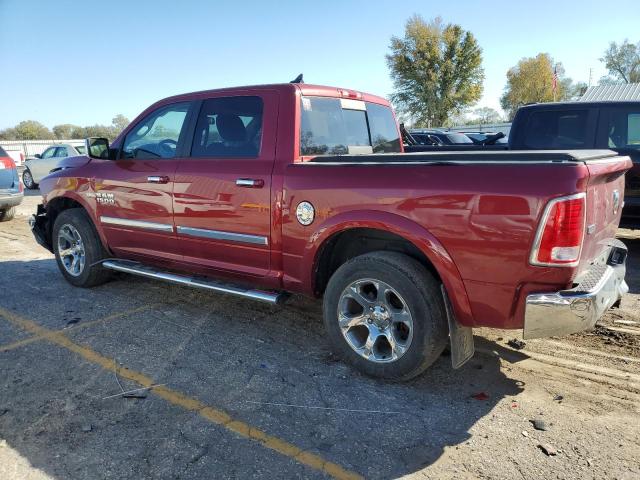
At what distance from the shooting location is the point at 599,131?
6359mm

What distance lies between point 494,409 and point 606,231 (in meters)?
1.38

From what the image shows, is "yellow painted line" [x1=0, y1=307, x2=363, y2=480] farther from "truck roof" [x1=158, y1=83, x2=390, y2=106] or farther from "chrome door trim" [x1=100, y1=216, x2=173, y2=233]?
"truck roof" [x1=158, y1=83, x2=390, y2=106]

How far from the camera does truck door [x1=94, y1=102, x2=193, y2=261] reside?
14.6ft

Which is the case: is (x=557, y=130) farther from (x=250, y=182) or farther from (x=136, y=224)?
(x=136, y=224)

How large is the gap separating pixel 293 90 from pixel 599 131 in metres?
4.56

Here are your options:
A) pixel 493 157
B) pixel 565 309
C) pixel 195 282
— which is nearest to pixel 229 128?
pixel 195 282

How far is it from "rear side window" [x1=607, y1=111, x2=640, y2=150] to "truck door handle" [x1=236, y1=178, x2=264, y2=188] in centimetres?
497

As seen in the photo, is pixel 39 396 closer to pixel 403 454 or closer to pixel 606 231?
pixel 403 454

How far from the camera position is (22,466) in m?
2.54

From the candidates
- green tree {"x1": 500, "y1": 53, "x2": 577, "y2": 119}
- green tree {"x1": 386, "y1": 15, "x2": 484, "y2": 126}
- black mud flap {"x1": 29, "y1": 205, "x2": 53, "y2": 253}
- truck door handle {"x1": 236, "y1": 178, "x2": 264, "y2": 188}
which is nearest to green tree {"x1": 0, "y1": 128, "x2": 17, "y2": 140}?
green tree {"x1": 386, "y1": 15, "x2": 484, "y2": 126}

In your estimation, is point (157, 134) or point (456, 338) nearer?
point (456, 338)

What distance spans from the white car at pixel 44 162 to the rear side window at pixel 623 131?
55.6ft

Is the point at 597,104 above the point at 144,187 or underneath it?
above

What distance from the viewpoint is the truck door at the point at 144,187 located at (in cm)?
444
